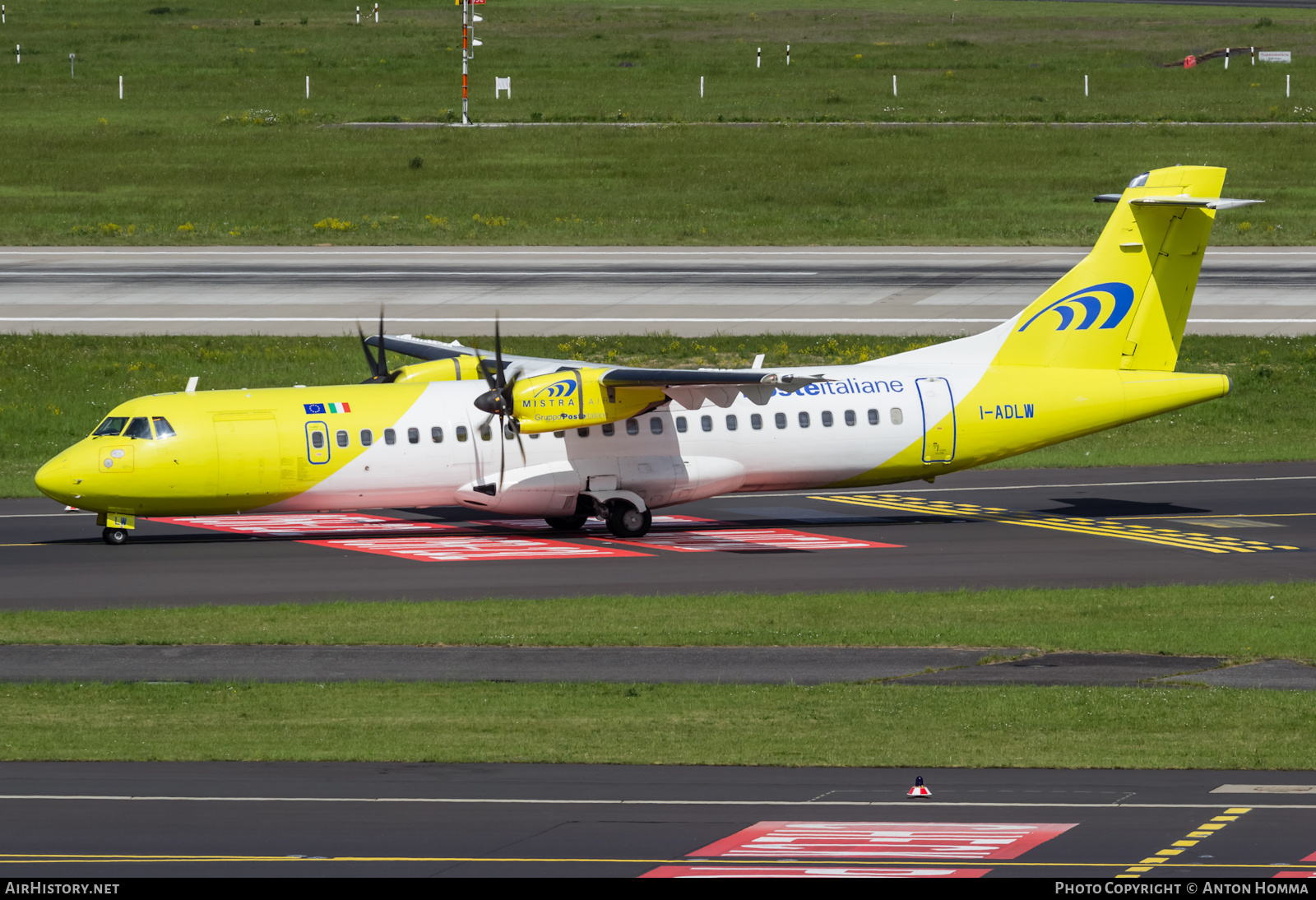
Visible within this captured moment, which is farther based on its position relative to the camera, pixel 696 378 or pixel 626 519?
pixel 626 519

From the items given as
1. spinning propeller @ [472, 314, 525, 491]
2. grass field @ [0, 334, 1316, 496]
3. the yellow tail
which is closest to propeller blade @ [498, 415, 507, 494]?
spinning propeller @ [472, 314, 525, 491]

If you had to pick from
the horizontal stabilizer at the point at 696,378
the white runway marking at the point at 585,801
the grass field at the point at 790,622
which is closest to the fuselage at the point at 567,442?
the horizontal stabilizer at the point at 696,378

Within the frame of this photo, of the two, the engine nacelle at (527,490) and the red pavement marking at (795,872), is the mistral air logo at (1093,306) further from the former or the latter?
the red pavement marking at (795,872)

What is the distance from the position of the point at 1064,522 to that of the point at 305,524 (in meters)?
16.0

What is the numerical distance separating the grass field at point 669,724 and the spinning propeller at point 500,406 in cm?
1126

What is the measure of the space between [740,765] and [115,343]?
120ft

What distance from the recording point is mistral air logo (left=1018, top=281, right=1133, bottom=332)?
120 ft

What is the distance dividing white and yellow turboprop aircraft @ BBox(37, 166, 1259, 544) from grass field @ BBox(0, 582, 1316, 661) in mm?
5753

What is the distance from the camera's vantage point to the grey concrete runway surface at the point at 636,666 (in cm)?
2297

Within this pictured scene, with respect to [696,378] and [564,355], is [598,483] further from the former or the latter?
[564,355]

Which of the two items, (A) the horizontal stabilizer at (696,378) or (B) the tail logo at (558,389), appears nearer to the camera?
(A) the horizontal stabilizer at (696,378)

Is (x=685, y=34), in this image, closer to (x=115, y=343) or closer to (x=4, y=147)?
(x=4, y=147)

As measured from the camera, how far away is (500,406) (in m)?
33.4

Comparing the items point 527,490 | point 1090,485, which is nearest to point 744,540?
point 527,490
